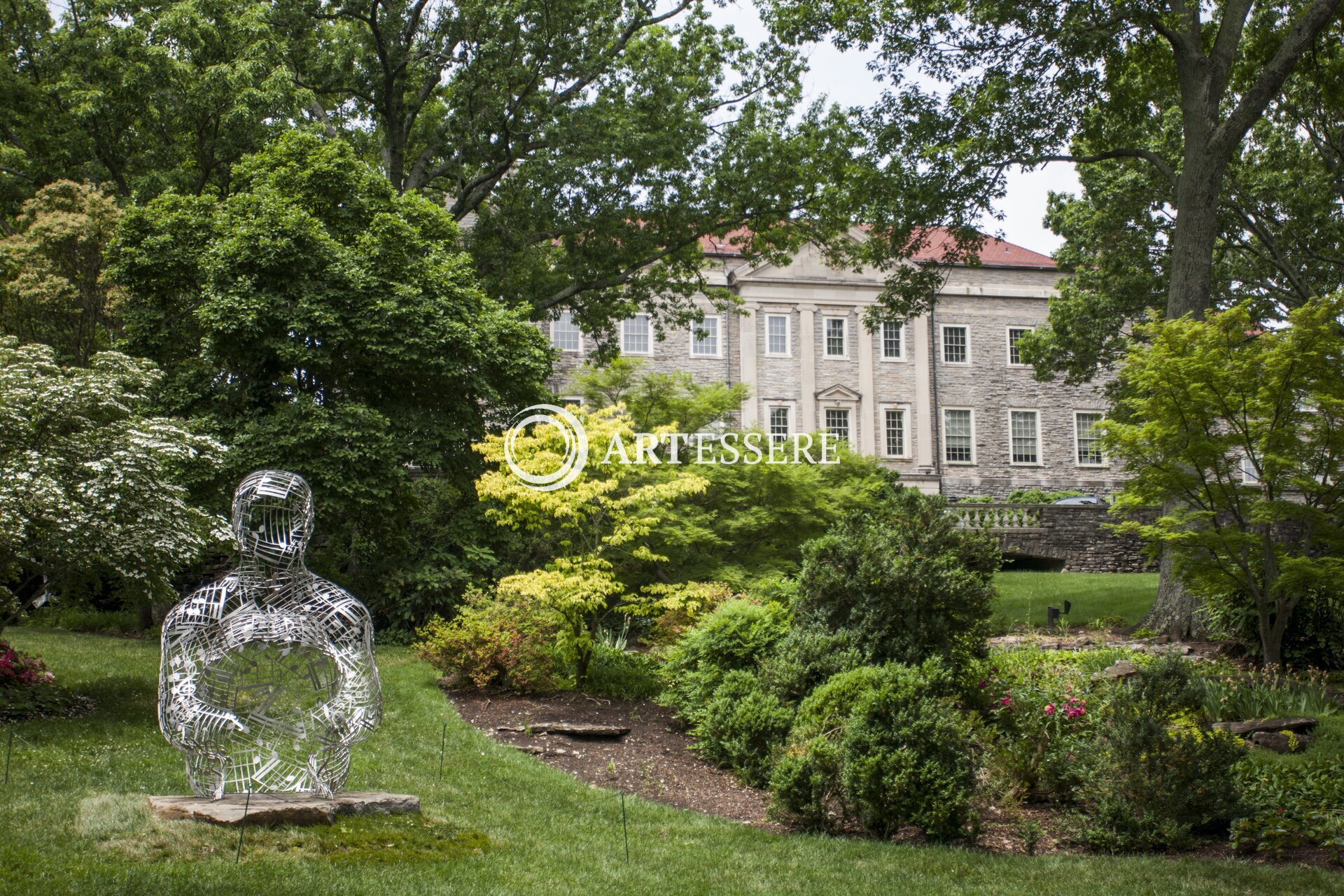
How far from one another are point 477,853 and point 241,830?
4.49ft

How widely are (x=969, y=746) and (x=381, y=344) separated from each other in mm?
10554

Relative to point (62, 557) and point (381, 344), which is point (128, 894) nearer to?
point (62, 557)

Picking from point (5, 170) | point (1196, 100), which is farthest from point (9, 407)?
point (1196, 100)

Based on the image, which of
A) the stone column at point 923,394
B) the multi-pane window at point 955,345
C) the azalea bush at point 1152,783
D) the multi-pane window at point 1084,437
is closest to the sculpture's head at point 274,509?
the azalea bush at point 1152,783

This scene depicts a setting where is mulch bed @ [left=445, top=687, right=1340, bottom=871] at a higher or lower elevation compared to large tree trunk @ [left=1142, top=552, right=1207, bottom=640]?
lower

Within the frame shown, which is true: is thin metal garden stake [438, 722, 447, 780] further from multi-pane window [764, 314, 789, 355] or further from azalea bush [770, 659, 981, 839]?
multi-pane window [764, 314, 789, 355]

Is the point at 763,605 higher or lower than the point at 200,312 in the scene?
lower

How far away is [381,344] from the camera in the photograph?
14.9m

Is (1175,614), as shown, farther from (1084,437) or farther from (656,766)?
(1084,437)

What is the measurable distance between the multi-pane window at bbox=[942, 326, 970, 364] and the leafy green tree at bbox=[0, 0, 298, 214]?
28107mm

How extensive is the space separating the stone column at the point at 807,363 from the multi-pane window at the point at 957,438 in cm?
541

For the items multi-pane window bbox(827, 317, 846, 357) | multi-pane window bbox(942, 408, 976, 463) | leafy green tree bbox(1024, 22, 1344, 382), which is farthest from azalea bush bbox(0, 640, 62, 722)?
multi-pane window bbox(942, 408, 976, 463)

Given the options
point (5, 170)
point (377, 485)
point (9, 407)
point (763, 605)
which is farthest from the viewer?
point (5, 170)

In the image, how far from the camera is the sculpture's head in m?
6.07
